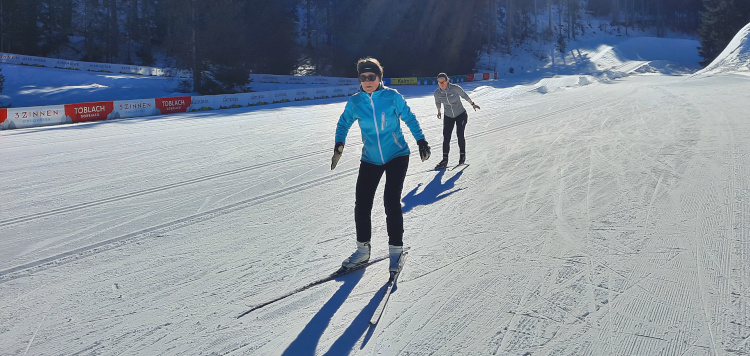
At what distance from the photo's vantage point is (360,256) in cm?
532

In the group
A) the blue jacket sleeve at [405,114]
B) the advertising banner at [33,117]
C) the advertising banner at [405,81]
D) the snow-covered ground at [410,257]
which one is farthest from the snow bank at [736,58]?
the blue jacket sleeve at [405,114]

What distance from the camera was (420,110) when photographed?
22453mm

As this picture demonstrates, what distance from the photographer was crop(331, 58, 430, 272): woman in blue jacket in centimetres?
487

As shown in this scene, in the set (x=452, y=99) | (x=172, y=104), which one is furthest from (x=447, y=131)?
(x=172, y=104)

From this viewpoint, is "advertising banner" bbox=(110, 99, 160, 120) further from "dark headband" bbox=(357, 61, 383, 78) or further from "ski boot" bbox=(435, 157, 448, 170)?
"dark headband" bbox=(357, 61, 383, 78)

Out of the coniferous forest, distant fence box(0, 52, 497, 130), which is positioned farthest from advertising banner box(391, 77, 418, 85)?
the coniferous forest

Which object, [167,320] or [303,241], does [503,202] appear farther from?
[167,320]

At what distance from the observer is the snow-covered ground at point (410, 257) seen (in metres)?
3.99

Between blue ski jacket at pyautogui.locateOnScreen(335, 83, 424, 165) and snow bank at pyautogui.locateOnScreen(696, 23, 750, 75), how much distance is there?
34.0 metres

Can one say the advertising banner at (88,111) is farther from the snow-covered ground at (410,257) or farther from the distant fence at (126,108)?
the snow-covered ground at (410,257)

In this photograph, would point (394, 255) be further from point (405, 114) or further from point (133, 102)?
point (133, 102)

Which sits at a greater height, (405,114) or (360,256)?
(405,114)

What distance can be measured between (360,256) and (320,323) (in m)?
1.19

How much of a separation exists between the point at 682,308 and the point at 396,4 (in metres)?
53.0
